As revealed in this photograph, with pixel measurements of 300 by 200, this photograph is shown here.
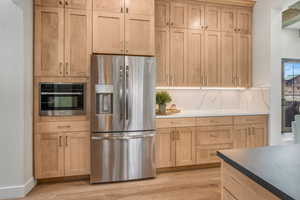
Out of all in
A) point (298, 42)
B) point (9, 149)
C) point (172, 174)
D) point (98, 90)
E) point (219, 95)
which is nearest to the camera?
point (9, 149)

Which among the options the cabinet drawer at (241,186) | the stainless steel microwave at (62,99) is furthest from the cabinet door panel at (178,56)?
the cabinet drawer at (241,186)

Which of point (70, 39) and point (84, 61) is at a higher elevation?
point (70, 39)

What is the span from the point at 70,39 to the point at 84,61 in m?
0.36

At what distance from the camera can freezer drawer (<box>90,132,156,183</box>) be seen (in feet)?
9.52

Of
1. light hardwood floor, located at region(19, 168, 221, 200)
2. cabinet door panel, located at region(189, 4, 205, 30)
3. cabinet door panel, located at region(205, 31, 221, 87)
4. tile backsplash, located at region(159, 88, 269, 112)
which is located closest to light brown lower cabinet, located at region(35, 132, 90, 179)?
light hardwood floor, located at region(19, 168, 221, 200)

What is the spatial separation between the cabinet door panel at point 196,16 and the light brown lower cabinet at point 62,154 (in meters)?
2.65

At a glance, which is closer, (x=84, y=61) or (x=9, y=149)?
(x=9, y=149)

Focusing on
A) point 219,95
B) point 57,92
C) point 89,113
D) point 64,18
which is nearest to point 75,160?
point 89,113

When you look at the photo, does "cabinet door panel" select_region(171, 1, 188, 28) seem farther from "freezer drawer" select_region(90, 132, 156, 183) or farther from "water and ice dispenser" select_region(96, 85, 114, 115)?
"freezer drawer" select_region(90, 132, 156, 183)

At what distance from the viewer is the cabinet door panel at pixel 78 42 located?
298 centimetres

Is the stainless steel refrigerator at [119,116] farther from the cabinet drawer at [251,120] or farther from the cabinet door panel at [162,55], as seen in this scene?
the cabinet drawer at [251,120]

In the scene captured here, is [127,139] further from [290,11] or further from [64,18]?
[290,11]

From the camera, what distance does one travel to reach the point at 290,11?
4.36 m

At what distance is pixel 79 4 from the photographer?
300 centimetres
